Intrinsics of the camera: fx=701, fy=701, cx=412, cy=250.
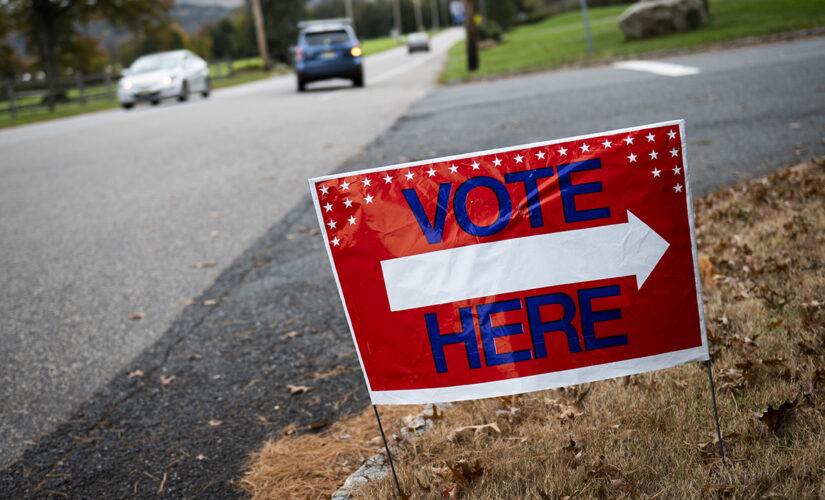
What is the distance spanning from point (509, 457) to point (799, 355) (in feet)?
4.66

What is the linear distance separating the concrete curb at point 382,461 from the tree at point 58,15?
45.7 m

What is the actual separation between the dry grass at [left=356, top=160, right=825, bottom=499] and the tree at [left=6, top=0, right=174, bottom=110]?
46.1 metres

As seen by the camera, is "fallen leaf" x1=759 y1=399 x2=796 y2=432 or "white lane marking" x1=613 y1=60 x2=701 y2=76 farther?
"white lane marking" x1=613 y1=60 x2=701 y2=76

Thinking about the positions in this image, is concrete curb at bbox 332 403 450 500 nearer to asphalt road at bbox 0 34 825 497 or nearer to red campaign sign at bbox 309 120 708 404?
asphalt road at bbox 0 34 825 497

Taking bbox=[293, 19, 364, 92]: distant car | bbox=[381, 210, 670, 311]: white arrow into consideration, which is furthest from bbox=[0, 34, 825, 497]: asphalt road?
bbox=[293, 19, 364, 92]: distant car

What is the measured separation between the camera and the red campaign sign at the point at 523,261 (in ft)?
7.70

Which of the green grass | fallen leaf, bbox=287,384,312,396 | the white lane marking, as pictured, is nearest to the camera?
fallen leaf, bbox=287,384,312,396

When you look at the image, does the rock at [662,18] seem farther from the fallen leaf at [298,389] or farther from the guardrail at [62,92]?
the fallen leaf at [298,389]

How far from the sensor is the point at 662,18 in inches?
864

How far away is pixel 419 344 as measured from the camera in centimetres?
246

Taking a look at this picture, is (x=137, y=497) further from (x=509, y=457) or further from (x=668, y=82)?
(x=668, y=82)

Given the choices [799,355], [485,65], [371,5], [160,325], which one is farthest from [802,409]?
[371,5]

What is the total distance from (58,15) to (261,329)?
49.7m

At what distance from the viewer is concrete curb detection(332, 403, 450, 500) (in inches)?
106
